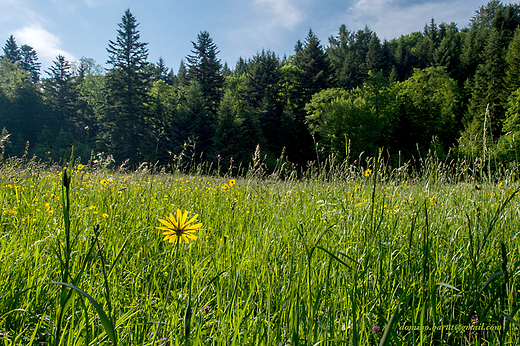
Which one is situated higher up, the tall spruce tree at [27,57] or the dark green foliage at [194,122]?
the tall spruce tree at [27,57]

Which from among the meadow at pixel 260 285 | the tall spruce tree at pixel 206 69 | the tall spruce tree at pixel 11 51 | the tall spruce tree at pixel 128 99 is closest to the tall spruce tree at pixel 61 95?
the tall spruce tree at pixel 128 99

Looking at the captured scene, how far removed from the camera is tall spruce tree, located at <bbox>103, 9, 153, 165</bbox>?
94.3ft

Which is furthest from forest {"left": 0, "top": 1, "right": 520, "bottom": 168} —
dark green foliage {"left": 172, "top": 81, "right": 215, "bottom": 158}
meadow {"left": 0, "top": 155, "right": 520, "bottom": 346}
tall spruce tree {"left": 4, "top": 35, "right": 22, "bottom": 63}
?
meadow {"left": 0, "top": 155, "right": 520, "bottom": 346}

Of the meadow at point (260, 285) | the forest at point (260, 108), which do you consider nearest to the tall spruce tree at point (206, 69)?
the forest at point (260, 108)

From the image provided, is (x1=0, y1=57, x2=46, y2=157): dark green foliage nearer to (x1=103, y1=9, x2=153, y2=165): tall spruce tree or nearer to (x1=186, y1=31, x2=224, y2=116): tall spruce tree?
(x1=103, y1=9, x2=153, y2=165): tall spruce tree

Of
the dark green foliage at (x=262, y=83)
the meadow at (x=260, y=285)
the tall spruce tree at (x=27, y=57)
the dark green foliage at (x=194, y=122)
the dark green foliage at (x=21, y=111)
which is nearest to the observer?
the meadow at (x=260, y=285)

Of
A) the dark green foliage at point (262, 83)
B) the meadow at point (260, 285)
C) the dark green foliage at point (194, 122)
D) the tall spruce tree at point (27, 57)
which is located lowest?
the meadow at point (260, 285)

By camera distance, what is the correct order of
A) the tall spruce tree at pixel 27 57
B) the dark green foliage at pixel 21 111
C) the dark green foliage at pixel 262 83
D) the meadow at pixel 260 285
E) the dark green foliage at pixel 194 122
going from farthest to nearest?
the tall spruce tree at pixel 27 57, the dark green foliage at pixel 262 83, the dark green foliage at pixel 21 111, the dark green foliage at pixel 194 122, the meadow at pixel 260 285

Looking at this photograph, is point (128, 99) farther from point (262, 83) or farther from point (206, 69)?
point (262, 83)

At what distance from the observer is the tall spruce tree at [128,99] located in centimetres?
2875

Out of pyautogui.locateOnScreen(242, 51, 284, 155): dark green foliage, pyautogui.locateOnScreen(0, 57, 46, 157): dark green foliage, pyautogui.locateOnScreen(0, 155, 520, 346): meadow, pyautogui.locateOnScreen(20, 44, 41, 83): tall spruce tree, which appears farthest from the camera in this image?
pyautogui.locateOnScreen(20, 44, 41, 83): tall spruce tree

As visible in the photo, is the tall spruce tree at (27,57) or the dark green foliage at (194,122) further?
the tall spruce tree at (27,57)

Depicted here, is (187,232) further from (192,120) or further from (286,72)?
(286,72)

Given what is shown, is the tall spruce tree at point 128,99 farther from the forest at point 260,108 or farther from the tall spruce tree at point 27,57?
the tall spruce tree at point 27,57
